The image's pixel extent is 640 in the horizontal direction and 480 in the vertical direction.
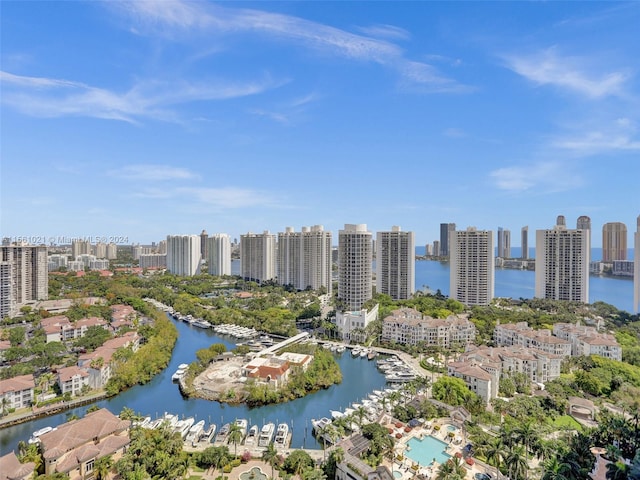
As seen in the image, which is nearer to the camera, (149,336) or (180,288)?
(149,336)

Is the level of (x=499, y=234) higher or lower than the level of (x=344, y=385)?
higher

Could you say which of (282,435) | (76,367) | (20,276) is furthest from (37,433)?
(20,276)

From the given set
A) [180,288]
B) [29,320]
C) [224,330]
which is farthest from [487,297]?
[29,320]

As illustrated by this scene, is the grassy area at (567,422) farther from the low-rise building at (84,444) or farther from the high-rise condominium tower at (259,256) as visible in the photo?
the high-rise condominium tower at (259,256)

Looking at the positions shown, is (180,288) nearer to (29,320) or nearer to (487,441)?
(29,320)

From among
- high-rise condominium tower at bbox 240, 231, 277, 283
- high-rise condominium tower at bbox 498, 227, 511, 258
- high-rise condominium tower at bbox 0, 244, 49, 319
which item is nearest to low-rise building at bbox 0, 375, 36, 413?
high-rise condominium tower at bbox 0, 244, 49, 319

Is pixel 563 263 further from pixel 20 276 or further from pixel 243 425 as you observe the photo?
pixel 20 276
